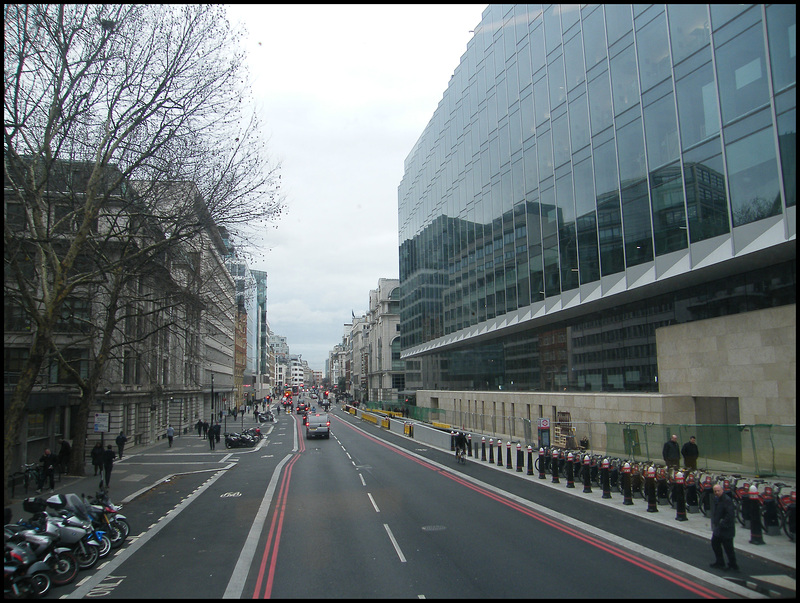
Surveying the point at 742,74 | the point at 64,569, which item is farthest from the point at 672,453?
the point at 64,569

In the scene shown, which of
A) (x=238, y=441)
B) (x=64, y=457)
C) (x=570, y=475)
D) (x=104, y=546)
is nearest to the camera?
(x=104, y=546)

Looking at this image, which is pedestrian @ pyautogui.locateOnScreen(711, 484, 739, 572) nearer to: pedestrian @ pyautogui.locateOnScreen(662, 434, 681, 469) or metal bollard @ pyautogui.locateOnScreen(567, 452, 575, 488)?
pedestrian @ pyautogui.locateOnScreen(662, 434, 681, 469)

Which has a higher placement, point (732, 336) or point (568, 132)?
point (568, 132)

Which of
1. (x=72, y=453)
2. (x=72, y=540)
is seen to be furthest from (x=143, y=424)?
(x=72, y=540)

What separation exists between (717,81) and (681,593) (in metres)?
18.4

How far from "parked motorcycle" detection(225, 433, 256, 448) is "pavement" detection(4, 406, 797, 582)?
0.79 m

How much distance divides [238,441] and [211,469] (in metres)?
11.4

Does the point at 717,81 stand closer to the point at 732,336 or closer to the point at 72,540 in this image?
the point at 732,336

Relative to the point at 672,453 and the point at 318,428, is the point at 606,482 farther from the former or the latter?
the point at 318,428

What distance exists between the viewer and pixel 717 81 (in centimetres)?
1995

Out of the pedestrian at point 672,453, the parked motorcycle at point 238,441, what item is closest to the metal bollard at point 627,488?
the pedestrian at point 672,453

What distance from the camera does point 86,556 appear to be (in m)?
11.4

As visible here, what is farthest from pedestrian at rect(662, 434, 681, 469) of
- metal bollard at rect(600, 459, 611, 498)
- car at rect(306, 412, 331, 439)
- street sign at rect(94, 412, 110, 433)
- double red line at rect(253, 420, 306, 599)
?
car at rect(306, 412, 331, 439)

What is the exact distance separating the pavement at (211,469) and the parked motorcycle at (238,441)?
792 millimetres
